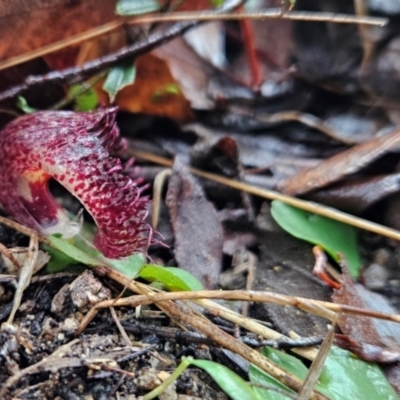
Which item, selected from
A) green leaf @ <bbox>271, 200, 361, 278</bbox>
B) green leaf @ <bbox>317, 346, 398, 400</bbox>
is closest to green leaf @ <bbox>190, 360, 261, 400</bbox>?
green leaf @ <bbox>317, 346, 398, 400</bbox>

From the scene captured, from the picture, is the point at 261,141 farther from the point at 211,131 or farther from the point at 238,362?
the point at 238,362

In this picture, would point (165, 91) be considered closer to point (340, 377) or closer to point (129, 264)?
point (129, 264)

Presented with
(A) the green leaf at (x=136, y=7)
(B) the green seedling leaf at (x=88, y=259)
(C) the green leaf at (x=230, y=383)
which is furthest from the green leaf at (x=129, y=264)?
(A) the green leaf at (x=136, y=7)

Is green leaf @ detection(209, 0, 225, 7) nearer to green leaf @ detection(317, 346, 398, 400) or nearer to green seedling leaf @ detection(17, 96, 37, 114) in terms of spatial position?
green seedling leaf @ detection(17, 96, 37, 114)

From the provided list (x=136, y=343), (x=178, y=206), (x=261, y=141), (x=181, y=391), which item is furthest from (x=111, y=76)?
(x=181, y=391)

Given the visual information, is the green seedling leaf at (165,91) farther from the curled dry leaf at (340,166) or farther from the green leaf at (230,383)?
the green leaf at (230,383)

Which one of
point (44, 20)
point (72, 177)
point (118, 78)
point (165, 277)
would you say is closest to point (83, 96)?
point (118, 78)
